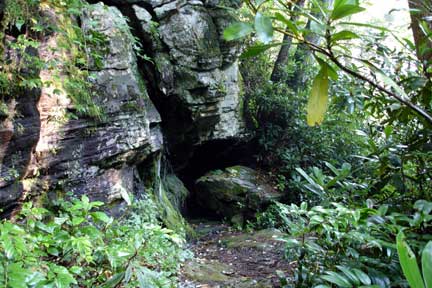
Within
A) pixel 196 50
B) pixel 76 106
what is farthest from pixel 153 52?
pixel 76 106

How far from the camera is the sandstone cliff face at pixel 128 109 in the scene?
3.11 metres

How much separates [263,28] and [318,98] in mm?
390

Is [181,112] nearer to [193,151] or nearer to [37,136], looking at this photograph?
[193,151]

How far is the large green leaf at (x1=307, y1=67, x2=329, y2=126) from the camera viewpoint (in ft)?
4.14

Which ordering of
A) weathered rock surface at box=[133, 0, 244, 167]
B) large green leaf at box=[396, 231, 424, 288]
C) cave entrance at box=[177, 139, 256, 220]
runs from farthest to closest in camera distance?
cave entrance at box=[177, 139, 256, 220], weathered rock surface at box=[133, 0, 244, 167], large green leaf at box=[396, 231, 424, 288]

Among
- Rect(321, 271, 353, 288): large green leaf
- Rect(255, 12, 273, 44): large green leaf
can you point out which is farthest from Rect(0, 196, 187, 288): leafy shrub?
Rect(255, 12, 273, 44): large green leaf

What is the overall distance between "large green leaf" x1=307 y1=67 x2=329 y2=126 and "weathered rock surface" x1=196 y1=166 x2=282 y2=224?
4.96 metres

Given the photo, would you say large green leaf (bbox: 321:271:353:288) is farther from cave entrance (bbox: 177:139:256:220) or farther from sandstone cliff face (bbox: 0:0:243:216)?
cave entrance (bbox: 177:139:256:220)

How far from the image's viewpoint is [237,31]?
107cm

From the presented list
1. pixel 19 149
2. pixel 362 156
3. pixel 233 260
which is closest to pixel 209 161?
pixel 233 260

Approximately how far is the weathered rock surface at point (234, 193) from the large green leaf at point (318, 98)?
4964 millimetres

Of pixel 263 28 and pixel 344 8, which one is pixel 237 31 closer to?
pixel 263 28

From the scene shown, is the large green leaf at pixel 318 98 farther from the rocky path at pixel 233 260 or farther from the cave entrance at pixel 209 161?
the cave entrance at pixel 209 161

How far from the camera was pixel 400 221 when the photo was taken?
1.77 m
